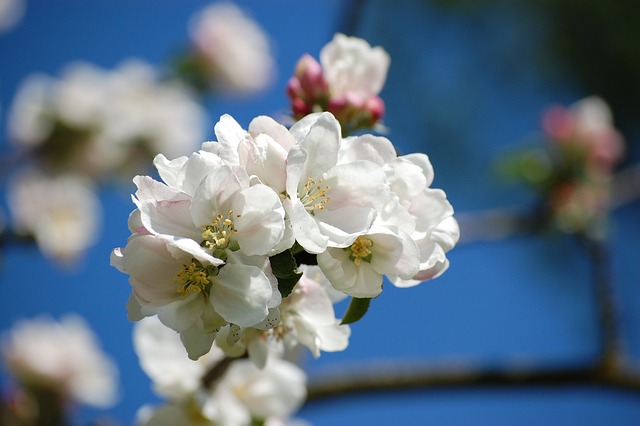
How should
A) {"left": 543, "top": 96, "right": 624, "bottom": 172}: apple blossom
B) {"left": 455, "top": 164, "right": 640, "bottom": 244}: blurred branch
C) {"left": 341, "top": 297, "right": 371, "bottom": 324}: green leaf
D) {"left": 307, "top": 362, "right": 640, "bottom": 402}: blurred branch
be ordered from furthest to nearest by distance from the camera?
{"left": 543, "top": 96, "right": 624, "bottom": 172}: apple blossom, {"left": 455, "top": 164, "right": 640, "bottom": 244}: blurred branch, {"left": 307, "top": 362, "right": 640, "bottom": 402}: blurred branch, {"left": 341, "top": 297, "right": 371, "bottom": 324}: green leaf

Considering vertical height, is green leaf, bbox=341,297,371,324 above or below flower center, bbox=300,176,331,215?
below

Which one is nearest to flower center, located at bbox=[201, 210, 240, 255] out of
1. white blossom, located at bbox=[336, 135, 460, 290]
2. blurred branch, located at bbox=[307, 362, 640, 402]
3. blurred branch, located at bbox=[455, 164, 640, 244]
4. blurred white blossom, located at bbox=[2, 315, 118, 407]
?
white blossom, located at bbox=[336, 135, 460, 290]

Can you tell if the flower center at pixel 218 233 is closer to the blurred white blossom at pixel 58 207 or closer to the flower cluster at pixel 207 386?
the flower cluster at pixel 207 386

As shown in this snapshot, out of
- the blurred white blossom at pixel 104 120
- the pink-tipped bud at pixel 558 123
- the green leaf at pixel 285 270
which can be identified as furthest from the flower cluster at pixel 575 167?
the green leaf at pixel 285 270

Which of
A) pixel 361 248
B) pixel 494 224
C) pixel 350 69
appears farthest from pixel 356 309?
pixel 494 224

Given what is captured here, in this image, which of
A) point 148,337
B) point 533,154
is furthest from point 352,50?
point 533,154

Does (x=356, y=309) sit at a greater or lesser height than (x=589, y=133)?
lesser

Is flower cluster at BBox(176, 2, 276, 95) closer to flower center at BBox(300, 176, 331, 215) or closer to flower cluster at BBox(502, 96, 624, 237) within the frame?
flower cluster at BBox(502, 96, 624, 237)

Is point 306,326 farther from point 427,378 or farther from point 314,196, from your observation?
point 427,378
